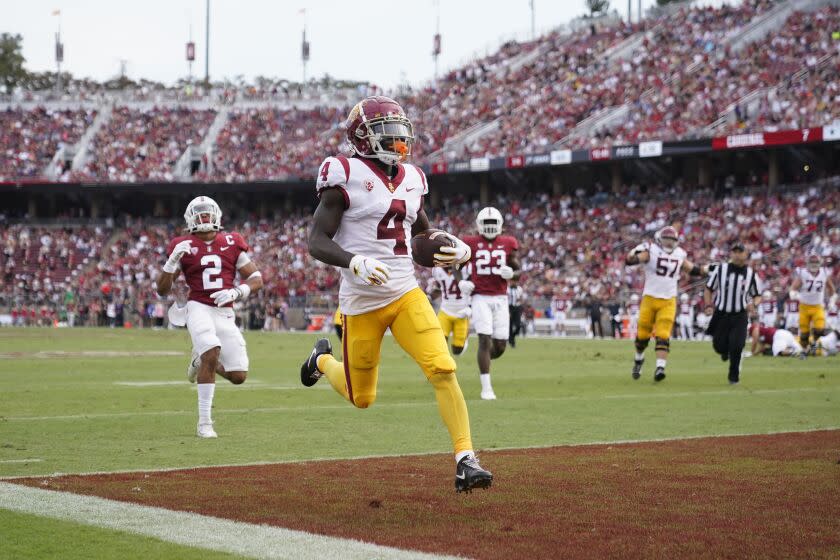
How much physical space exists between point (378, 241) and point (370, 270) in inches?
24.9

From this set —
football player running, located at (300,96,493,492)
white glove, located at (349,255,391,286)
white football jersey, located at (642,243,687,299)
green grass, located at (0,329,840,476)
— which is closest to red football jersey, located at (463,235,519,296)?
green grass, located at (0,329,840,476)

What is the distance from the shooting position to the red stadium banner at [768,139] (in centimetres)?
3816

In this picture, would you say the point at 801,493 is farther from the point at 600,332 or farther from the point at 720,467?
the point at 600,332

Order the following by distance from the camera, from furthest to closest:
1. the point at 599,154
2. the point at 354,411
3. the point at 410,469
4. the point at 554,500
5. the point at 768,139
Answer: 1. the point at 599,154
2. the point at 768,139
3. the point at 354,411
4. the point at 410,469
5. the point at 554,500

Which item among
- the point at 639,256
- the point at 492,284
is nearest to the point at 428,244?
the point at 492,284

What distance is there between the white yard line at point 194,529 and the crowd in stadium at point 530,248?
97.8 ft

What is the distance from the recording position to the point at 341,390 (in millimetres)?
7773

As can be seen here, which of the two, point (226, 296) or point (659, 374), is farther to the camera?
point (659, 374)

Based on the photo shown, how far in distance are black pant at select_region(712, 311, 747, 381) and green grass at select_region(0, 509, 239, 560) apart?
1209cm

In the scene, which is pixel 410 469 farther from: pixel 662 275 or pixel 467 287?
pixel 662 275

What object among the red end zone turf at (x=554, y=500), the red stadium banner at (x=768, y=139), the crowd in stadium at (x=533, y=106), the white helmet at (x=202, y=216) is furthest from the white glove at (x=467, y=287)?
the crowd in stadium at (x=533, y=106)

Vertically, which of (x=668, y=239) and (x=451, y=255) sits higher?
(x=668, y=239)

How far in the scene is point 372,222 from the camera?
23.5 ft

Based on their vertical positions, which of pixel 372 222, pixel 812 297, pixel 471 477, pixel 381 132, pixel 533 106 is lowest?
pixel 471 477
